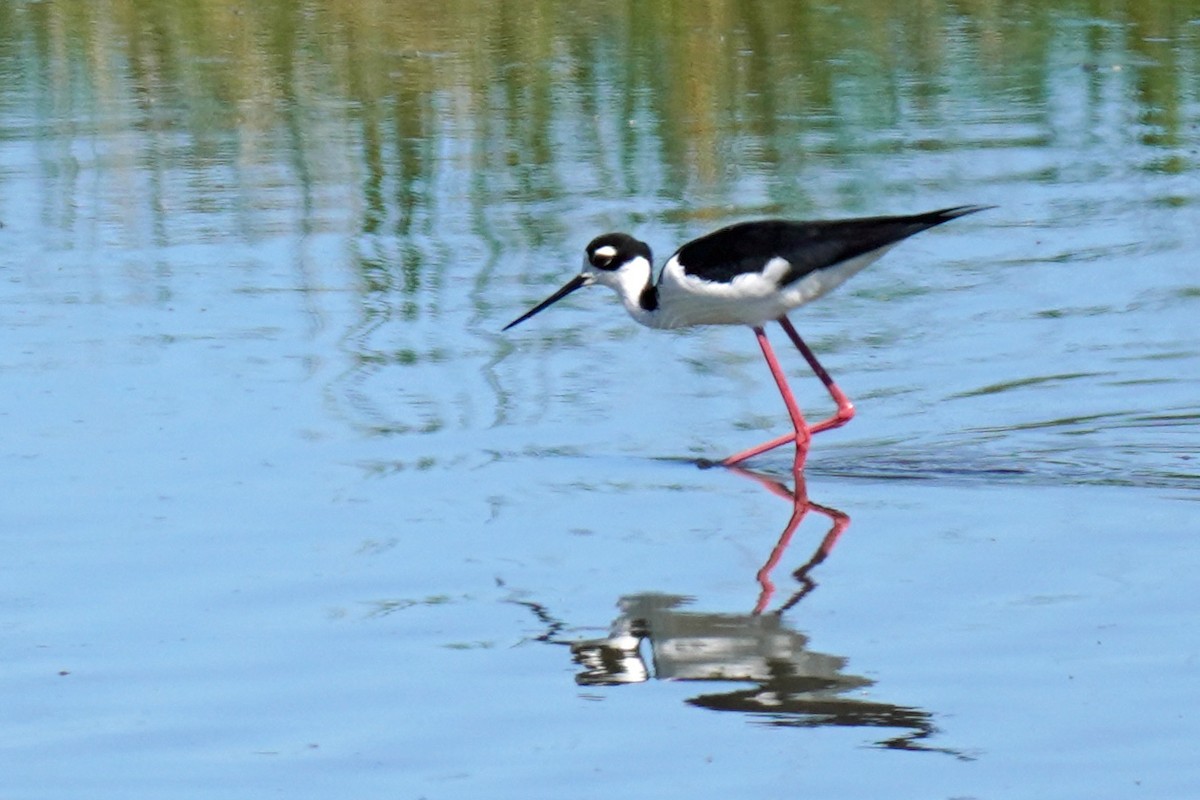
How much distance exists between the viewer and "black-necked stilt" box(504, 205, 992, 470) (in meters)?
6.90

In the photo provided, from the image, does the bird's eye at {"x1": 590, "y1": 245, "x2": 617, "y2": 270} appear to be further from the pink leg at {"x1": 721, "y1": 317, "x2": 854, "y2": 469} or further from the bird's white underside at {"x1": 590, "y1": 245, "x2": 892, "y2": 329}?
the pink leg at {"x1": 721, "y1": 317, "x2": 854, "y2": 469}

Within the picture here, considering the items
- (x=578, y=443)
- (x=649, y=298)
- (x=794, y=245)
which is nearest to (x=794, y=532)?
(x=578, y=443)

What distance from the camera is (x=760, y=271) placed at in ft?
22.8

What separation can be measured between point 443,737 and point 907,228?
115 inches

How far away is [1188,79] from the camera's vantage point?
12062 millimetres

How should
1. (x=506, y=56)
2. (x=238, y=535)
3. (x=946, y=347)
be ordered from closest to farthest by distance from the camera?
(x=238, y=535) < (x=946, y=347) < (x=506, y=56)

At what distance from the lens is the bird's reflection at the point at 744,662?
177 inches

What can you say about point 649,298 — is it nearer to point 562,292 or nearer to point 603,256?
point 603,256

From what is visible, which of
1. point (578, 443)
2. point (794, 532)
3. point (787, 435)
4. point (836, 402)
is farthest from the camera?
point (836, 402)

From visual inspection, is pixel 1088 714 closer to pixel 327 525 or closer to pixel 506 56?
pixel 327 525

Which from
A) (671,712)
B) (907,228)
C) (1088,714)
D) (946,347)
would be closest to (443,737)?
(671,712)

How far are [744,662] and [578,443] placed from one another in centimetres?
185

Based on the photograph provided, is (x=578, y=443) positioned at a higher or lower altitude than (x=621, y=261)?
lower

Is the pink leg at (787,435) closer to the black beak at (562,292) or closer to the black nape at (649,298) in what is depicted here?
the black nape at (649,298)
